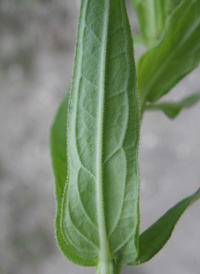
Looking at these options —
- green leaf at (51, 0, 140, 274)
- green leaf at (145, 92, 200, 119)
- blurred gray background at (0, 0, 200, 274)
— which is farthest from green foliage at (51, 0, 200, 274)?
blurred gray background at (0, 0, 200, 274)

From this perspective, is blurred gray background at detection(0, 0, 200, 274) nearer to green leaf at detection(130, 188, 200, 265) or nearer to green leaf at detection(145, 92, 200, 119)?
green leaf at detection(145, 92, 200, 119)

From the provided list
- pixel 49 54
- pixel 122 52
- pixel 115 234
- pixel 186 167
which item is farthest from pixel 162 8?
pixel 49 54

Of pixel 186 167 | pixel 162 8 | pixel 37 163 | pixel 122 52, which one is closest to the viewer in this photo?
pixel 122 52

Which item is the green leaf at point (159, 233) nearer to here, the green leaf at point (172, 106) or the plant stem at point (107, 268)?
the plant stem at point (107, 268)

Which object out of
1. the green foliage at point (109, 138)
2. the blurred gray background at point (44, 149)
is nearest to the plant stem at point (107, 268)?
the green foliage at point (109, 138)

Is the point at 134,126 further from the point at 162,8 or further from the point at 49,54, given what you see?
the point at 49,54
